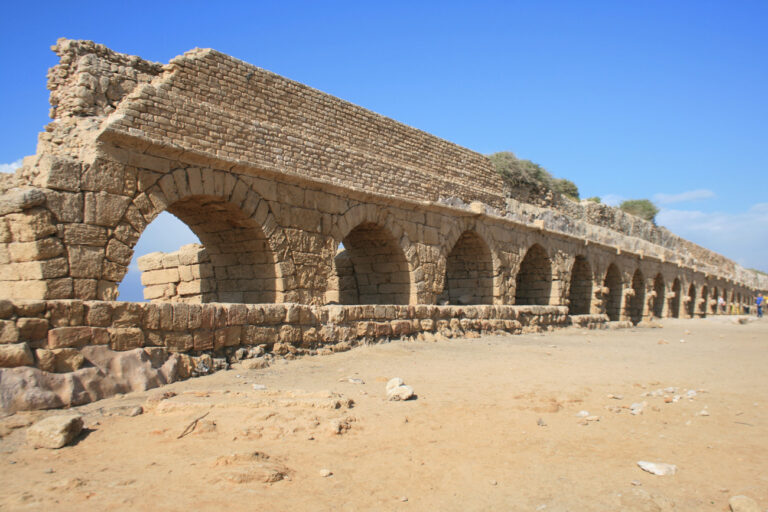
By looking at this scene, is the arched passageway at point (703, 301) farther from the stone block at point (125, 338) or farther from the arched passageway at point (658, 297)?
the stone block at point (125, 338)

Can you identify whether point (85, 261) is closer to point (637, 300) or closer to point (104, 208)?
point (104, 208)

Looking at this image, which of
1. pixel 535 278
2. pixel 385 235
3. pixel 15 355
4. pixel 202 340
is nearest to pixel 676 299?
pixel 535 278

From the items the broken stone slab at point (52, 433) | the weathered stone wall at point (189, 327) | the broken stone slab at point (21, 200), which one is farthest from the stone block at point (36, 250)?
the broken stone slab at point (52, 433)

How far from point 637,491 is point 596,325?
12.1m

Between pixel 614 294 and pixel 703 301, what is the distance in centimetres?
1274

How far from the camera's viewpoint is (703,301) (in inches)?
1188

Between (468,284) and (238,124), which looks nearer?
(238,124)

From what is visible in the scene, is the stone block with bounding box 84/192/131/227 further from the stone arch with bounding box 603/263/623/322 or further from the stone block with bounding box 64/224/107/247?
the stone arch with bounding box 603/263/623/322

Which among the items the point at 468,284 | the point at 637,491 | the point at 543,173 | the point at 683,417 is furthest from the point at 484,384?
the point at 543,173

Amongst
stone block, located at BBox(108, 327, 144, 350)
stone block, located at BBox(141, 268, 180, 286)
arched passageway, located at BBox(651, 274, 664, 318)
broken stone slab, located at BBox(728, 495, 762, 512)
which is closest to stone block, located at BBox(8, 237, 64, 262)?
stone block, located at BBox(108, 327, 144, 350)

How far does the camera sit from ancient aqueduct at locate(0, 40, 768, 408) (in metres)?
6.23

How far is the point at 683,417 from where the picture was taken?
4.44 meters

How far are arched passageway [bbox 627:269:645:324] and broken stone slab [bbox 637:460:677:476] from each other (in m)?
20.9

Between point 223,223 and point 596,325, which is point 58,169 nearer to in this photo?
point 223,223
